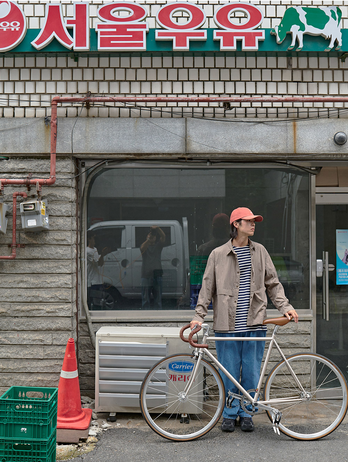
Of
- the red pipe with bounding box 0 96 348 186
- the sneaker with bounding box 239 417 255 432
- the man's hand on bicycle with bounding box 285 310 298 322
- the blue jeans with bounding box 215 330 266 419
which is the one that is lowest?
the sneaker with bounding box 239 417 255 432

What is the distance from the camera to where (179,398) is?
434 cm

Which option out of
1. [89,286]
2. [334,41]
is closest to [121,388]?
[89,286]

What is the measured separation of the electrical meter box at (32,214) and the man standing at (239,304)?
192 centimetres

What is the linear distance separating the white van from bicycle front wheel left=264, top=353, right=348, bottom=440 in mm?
1664

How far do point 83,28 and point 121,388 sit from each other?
156 inches

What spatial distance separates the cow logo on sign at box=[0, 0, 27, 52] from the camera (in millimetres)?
5113

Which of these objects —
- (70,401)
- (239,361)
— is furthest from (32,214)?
(239,361)

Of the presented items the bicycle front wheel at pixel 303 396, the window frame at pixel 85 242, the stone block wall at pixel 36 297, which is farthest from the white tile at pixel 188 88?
the bicycle front wheel at pixel 303 396

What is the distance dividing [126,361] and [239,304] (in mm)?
1364

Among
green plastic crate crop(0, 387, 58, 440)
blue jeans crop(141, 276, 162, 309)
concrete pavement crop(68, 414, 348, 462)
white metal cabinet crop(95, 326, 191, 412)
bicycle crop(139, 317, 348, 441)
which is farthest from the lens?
blue jeans crop(141, 276, 162, 309)

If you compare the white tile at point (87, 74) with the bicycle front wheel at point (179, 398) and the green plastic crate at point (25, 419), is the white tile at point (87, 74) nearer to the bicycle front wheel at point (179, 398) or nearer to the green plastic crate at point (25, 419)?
the bicycle front wheel at point (179, 398)

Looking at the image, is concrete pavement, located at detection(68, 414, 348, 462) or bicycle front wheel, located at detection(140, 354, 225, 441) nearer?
concrete pavement, located at detection(68, 414, 348, 462)

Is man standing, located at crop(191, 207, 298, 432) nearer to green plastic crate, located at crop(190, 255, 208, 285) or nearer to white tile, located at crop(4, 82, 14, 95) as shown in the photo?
green plastic crate, located at crop(190, 255, 208, 285)

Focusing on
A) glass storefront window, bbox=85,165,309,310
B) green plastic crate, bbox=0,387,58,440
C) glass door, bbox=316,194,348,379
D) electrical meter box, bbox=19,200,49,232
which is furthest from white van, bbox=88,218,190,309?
green plastic crate, bbox=0,387,58,440
